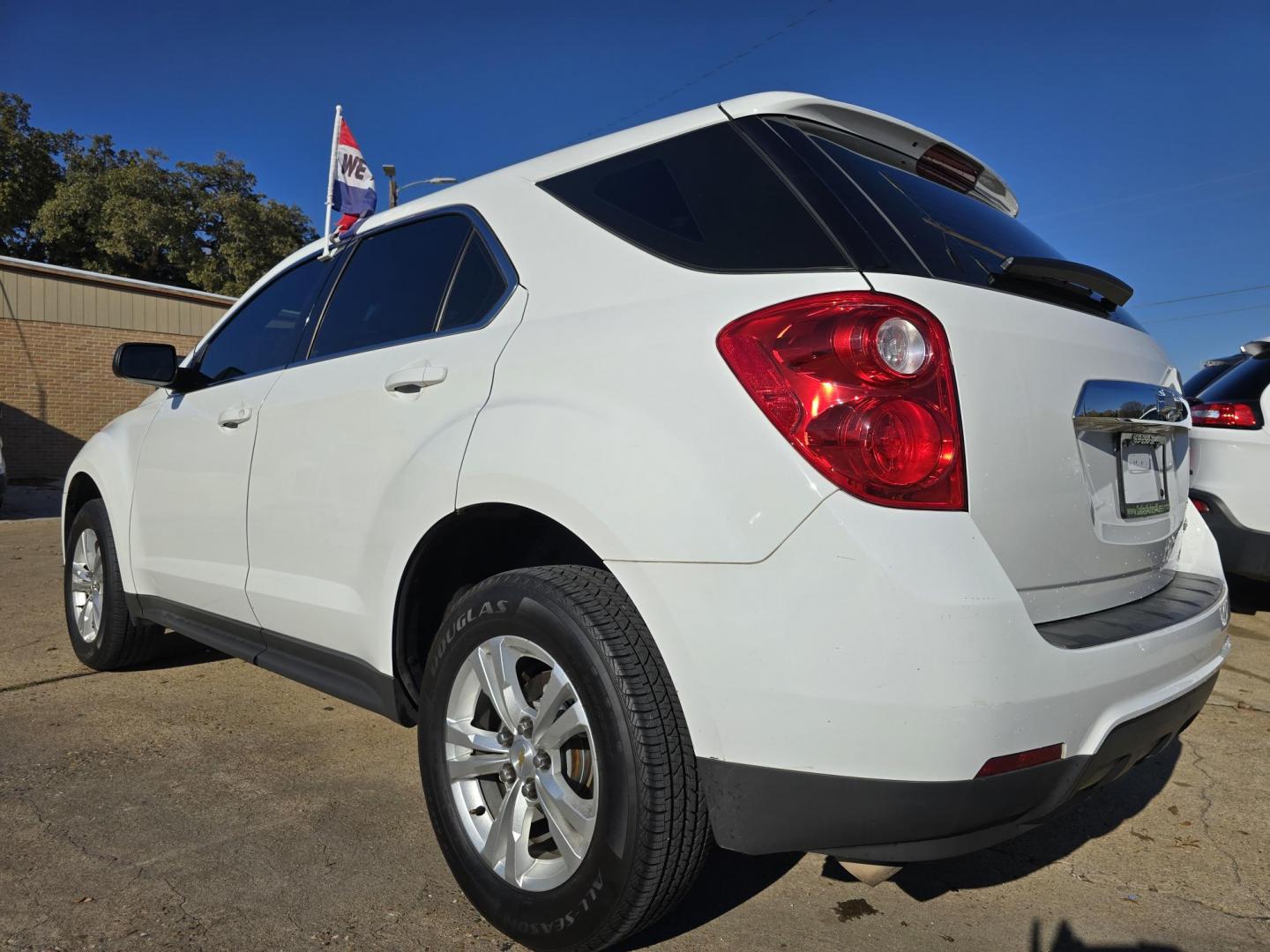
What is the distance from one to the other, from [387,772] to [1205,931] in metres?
2.26

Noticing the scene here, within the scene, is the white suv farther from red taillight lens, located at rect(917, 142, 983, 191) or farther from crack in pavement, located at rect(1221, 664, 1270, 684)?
crack in pavement, located at rect(1221, 664, 1270, 684)

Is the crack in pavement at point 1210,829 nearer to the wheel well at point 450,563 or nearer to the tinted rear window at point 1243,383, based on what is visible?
the wheel well at point 450,563

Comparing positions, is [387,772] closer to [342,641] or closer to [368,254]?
[342,641]

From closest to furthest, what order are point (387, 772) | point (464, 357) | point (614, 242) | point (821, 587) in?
1. point (821, 587)
2. point (614, 242)
3. point (464, 357)
4. point (387, 772)

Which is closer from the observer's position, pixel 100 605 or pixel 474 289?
pixel 474 289

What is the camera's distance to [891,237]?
70.2 inches

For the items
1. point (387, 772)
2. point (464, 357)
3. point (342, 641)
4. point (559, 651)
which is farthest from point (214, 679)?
point (559, 651)

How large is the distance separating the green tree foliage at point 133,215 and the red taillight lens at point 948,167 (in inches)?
1254

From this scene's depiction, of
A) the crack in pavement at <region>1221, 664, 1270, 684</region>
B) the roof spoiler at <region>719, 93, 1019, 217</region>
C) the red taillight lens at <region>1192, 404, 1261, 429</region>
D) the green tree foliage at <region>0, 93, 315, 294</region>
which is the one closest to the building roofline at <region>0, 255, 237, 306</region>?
the green tree foliage at <region>0, 93, 315, 294</region>

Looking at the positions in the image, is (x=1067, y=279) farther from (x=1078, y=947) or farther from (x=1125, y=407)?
(x=1078, y=947)

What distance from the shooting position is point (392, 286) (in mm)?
2762

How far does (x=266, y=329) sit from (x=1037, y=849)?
3.03 meters

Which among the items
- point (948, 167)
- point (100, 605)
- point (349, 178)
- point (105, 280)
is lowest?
point (100, 605)

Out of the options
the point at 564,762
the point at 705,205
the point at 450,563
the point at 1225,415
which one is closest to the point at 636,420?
the point at 705,205
